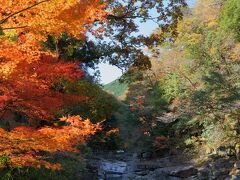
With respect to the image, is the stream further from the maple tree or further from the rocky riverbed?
the maple tree

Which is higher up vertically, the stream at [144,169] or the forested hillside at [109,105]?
the forested hillside at [109,105]

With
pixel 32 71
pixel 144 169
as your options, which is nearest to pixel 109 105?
pixel 144 169

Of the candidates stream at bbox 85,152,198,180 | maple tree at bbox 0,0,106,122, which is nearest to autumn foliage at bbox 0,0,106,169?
maple tree at bbox 0,0,106,122

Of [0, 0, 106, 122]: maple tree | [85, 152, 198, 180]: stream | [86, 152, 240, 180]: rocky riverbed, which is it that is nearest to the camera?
[0, 0, 106, 122]: maple tree

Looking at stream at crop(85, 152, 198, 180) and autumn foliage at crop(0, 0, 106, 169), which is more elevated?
autumn foliage at crop(0, 0, 106, 169)

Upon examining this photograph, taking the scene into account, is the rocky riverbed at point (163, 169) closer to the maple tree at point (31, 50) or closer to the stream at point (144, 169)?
the stream at point (144, 169)

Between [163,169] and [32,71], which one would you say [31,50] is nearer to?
[32,71]

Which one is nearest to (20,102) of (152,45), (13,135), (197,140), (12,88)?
(12,88)

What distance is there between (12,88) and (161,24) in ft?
20.9

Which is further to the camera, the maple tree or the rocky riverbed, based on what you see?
the rocky riverbed

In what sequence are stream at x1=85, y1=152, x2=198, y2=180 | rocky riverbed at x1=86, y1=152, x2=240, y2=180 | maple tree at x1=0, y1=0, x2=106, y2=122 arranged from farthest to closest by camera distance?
stream at x1=85, y1=152, x2=198, y2=180 < rocky riverbed at x1=86, y1=152, x2=240, y2=180 < maple tree at x1=0, y1=0, x2=106, y2=122

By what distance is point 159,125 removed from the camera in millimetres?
26484

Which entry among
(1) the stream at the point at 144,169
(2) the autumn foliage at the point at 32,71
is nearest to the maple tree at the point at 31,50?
(2) the autumn foliage at the point at 32,71

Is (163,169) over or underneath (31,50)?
underneath
